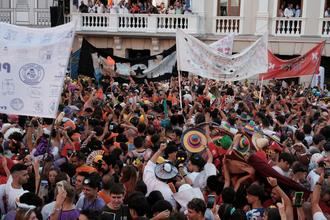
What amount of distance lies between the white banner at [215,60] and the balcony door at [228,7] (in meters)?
10.7

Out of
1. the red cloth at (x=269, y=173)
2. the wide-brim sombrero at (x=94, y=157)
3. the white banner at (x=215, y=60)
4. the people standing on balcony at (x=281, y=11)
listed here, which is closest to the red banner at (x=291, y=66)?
the white banner at (x=215, y=60)

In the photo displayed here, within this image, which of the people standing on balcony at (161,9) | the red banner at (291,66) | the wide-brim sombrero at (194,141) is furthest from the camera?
the people standing on balcony at (161,9)

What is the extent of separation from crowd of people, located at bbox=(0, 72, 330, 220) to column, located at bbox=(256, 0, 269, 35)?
11.5 m

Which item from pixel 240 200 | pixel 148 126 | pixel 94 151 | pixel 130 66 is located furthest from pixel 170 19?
pixel 240 200

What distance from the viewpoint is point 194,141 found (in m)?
7.17

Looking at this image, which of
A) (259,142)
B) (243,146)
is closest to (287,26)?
(259,142)

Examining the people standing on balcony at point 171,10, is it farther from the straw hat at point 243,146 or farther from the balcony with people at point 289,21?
the straw hat at point 243,146

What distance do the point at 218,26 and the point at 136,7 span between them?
11.6ft

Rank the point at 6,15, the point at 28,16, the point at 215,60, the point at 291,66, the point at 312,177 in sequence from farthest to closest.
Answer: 1. the point at 6,15
2. the point at 28,16
3. the point at 291,66
4. the point at 215,60
5. the point at 312,177

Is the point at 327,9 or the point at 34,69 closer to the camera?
the point at 34,69

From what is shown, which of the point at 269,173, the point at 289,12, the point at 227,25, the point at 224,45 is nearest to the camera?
the point at 269,173

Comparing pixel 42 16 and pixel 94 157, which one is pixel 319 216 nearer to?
pixel 94 157

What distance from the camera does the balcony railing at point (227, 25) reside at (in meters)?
23.2

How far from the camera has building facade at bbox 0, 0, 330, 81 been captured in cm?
2192
